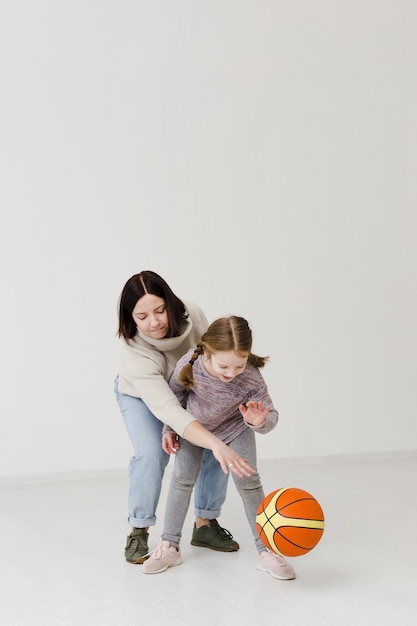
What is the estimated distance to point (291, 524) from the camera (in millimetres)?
2326

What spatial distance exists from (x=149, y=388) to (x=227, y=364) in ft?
1.02

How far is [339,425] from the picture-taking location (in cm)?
461

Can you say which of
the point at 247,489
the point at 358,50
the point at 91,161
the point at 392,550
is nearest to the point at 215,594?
the point at 247,489

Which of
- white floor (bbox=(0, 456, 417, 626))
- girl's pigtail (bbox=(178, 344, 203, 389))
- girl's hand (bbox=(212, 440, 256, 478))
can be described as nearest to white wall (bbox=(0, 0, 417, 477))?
white floor (bbox=(0, 456, 417, 626))

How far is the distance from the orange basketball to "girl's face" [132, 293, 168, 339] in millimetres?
636

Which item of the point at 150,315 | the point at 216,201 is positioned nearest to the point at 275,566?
the point at 150,315

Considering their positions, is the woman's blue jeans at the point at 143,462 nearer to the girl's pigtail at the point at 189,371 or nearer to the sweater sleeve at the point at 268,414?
the girl's pigtail at the point at 189,371

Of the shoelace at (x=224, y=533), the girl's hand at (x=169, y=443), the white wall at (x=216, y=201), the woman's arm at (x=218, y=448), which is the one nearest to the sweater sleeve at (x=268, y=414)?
the woman's arm at (x=218, y=448)

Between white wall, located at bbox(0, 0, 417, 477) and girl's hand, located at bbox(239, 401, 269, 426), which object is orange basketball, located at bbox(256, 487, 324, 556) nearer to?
girl's hand, located at bbox(239, 401, 269, 426)

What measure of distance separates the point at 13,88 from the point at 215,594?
261 cm

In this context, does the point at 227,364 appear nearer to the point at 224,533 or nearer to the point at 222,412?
the point at 222,412

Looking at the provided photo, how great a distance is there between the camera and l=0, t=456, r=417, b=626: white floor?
7.13ft

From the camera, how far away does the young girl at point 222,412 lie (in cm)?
246

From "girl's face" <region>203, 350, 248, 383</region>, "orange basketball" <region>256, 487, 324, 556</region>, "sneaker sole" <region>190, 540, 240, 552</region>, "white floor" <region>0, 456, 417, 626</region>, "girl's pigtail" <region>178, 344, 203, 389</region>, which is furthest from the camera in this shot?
"sneaker sole" <region>190, 540, 240, 552</region>
